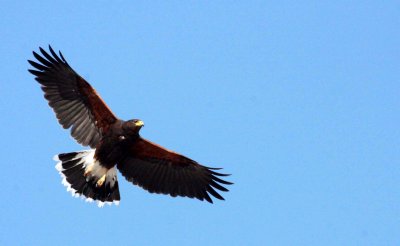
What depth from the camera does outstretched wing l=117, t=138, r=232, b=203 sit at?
16.5 metres

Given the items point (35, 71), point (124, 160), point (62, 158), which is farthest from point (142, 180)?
point (35, 71)

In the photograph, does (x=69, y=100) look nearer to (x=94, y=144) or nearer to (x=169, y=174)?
(x=94, y=144)

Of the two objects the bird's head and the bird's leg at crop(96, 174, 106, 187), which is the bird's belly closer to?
the bird's leg at crop(96, 174, 106, 187)

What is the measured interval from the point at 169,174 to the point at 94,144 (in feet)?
5.66

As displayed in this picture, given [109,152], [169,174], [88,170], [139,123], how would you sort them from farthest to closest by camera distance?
[169,174] → [88,170] → [109,152] → [139,123]

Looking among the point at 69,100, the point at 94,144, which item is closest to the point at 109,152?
the point at 94,144

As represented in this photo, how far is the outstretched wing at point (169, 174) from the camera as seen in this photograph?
1652 centimetres

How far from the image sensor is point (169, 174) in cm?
1666

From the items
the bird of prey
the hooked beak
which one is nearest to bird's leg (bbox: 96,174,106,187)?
the bird of prey

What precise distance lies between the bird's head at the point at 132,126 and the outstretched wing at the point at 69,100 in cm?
55

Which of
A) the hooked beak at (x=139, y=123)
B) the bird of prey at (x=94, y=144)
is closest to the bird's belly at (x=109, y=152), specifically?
the bird of prey at (x=94, y=144)

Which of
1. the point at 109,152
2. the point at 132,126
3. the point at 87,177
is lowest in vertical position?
the point at 87,177

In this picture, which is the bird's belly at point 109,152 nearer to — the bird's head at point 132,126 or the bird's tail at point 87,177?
the bird's tail at point 87,177

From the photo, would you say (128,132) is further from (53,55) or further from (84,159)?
(53,55)
